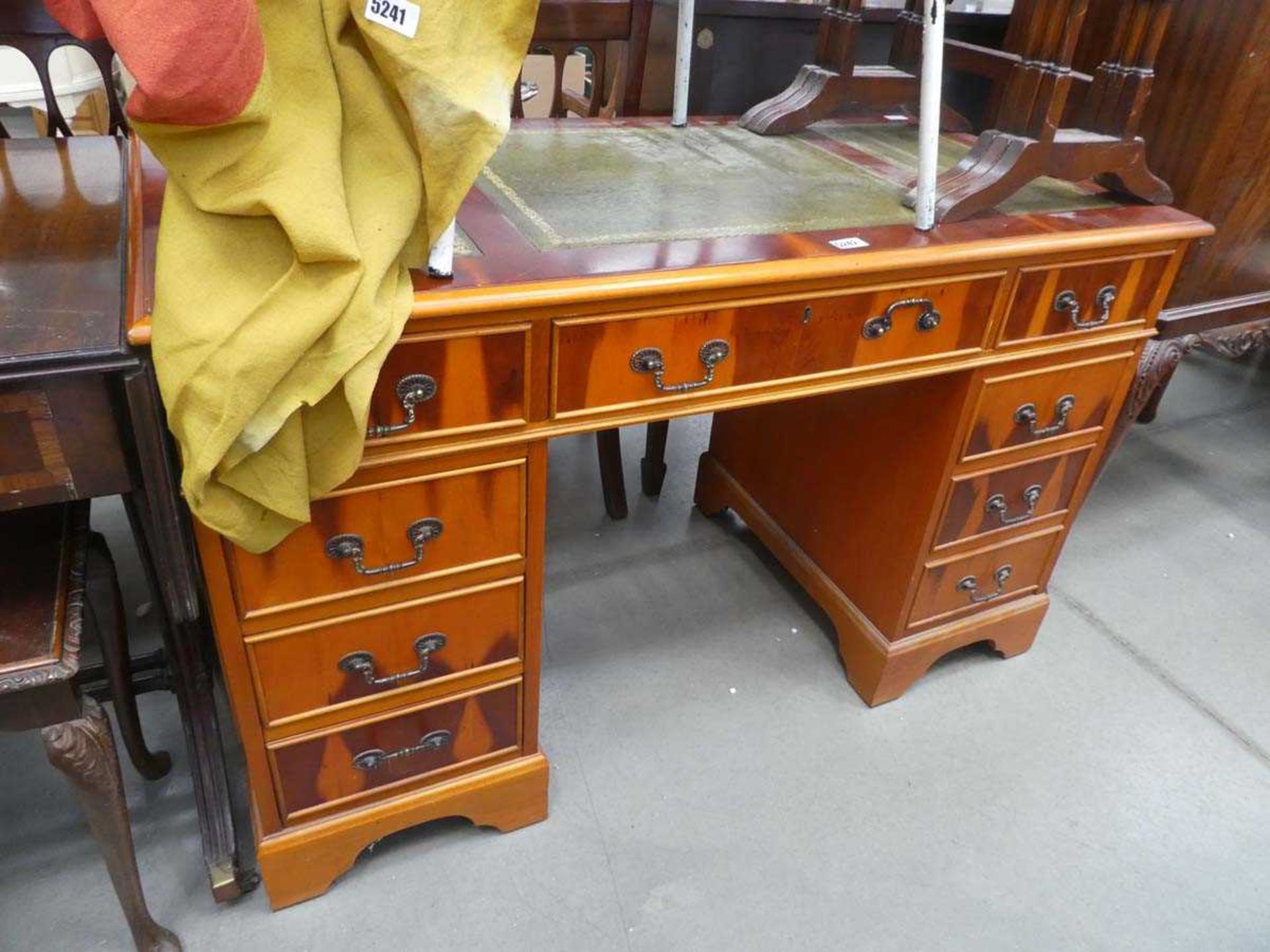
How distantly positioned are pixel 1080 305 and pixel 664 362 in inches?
25.9

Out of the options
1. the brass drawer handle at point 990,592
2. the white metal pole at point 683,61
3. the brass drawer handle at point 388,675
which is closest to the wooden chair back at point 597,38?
the white metal pole at point 683,61

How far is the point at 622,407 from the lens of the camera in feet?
3.33

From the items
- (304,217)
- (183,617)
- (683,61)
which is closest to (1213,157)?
(683,61)

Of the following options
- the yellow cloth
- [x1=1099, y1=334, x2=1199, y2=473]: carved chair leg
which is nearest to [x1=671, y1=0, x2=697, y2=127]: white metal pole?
the yellow cloth

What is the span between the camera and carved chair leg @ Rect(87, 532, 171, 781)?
1092 mm

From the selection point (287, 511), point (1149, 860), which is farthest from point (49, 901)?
point (1149, 860)

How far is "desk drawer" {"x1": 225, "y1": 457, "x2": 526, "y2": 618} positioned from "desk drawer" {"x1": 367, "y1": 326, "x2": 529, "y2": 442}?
0.06 metres

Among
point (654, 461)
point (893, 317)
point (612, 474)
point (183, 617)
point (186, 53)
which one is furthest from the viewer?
point (654, 461)

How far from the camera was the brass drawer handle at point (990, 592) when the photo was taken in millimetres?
1524

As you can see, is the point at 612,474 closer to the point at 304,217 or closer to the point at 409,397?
the point at 409,397

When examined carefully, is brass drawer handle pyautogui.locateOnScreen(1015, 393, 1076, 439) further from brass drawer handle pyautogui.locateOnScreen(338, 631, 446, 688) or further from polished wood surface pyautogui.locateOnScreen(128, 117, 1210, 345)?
brass drawer handle pyautogui.locateOnScreen(338, 631, 446, 688)

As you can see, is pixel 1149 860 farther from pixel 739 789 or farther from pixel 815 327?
pixel 815 327

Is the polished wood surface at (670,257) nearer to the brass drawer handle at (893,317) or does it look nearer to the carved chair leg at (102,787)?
the brass drawer handle at (893,317)

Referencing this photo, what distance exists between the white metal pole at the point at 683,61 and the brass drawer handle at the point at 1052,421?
2.27 feet
